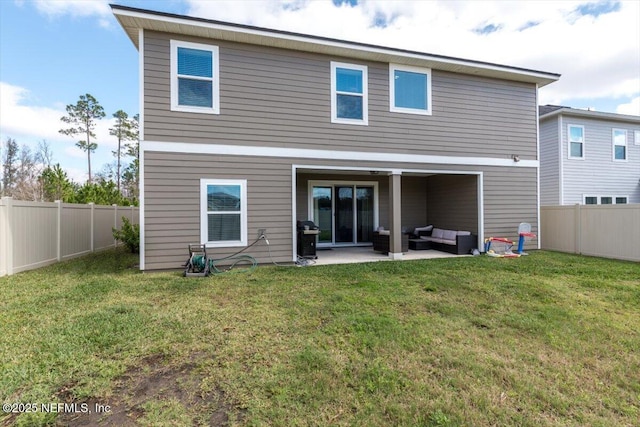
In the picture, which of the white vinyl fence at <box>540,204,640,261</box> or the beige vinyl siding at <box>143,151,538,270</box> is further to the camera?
the white vinyl fence at <box>540,204,640,261</box>

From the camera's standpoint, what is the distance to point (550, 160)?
41.8 feet

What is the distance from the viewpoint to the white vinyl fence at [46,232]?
229 inches

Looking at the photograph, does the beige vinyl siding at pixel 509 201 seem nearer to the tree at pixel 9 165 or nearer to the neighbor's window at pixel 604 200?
the neighbor's window at pixel 604 200

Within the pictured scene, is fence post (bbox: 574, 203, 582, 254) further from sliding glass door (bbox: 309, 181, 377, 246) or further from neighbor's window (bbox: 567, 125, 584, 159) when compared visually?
sliding glass door (bbox: 309, 181, 377, 246)

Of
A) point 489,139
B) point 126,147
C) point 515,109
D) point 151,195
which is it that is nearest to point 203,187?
point 151,195

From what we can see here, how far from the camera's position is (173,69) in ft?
20.5

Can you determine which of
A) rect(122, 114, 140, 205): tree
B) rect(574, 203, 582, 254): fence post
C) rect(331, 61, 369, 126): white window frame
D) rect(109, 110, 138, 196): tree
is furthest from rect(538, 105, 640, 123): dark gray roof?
rect(109, 110, 138, 196): tree

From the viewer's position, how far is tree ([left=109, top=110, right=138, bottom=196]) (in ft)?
81.4

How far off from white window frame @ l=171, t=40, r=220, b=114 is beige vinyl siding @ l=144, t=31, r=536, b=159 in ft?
0.31

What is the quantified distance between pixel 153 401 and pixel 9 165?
27.6m

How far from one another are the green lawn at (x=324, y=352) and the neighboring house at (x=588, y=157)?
9078mm

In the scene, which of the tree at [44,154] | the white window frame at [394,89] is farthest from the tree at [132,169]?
the white window frame at [394,89]

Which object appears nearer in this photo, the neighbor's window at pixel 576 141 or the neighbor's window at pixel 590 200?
the neighbor's window at pixel 576 141

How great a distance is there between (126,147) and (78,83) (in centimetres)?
586
